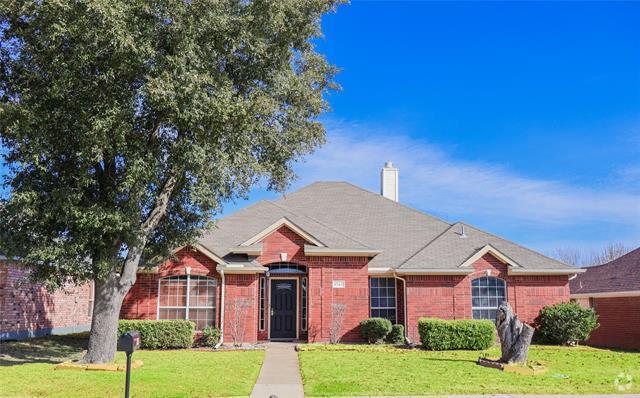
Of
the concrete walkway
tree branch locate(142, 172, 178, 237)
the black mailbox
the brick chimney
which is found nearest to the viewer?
the black mailbox

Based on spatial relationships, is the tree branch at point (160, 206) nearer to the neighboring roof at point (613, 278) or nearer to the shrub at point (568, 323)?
the shrub at point (568, 323)

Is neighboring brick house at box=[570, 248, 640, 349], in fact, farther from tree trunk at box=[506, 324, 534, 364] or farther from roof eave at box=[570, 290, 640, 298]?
tree trunk at box=[506, 324, 534, 364]

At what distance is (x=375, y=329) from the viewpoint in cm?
2020

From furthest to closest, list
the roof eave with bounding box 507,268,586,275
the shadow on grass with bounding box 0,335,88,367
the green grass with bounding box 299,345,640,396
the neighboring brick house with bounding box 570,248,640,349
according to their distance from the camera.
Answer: the neighboring brick house with bounding box 570,248,640,349, the roof eave with bounding box 507,268,586,275, the shadow on grass with bounding box 0,335,88,367, the green grass with bounding box 299,345,640,396

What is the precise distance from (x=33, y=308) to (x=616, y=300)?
2374cm

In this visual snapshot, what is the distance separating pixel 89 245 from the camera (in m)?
14.7

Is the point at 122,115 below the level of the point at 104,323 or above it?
above

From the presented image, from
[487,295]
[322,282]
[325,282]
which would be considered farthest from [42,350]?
[487,295]

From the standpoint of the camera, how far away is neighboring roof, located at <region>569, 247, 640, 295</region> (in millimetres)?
22453

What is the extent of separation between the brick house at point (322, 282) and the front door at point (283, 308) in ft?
0.13

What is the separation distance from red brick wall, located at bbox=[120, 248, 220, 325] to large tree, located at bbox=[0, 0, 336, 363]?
443 cm

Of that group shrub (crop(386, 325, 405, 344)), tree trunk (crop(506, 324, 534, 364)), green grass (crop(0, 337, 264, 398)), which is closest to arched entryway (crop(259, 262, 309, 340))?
shrub (crop(386, 325, 405, 344))

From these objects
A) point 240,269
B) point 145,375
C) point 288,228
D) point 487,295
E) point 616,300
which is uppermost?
point 288,228

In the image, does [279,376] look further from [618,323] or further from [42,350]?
[618,323]
